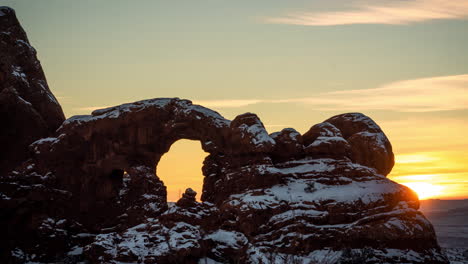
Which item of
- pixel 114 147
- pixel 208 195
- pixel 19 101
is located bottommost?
pixel 208 195

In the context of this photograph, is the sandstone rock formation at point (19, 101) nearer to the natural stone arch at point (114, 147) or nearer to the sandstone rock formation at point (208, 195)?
the sandstone rock formation at point (208, 195)

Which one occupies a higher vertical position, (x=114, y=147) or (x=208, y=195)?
(x=114, y=147)

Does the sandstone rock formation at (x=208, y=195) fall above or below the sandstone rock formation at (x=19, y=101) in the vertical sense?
below

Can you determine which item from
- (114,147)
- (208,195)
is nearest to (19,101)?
(114,147)

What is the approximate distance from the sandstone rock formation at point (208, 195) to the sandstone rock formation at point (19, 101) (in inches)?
11.5

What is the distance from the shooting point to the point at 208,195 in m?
44.4

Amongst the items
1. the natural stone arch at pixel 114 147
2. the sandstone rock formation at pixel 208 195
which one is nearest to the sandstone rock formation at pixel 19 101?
the sandstone rock formation at pixel 208 195

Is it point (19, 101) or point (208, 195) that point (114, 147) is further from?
point (19, 101)

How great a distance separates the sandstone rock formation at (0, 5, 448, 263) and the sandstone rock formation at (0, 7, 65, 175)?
0.96 ft

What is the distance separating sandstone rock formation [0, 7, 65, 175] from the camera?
158ft

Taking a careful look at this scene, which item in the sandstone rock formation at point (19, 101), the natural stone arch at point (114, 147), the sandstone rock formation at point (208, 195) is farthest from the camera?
the sandstone rock formation at point (19, 101)

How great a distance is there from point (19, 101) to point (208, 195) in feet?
58.4

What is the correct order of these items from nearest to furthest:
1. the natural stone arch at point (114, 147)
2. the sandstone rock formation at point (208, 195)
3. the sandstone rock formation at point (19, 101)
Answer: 1. the sandstone rock formation at point (208, 195)
2. the natural stone arch at point (114, 147)
3. the sandstone rock formation at point (19, 101)

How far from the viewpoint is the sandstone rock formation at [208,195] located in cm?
3578
